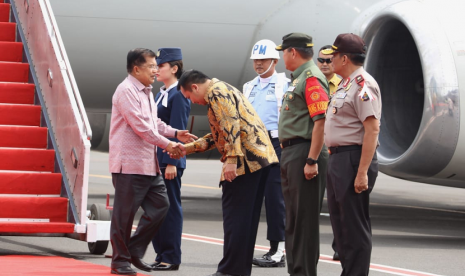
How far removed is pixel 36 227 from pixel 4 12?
11.1ft

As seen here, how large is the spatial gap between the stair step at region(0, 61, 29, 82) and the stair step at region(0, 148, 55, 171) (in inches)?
46.5

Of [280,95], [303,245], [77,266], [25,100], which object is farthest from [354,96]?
[25,100]

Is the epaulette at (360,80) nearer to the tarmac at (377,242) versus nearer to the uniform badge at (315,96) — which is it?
the uniform badge at (315,96)

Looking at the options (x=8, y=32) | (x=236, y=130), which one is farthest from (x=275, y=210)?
(x=8, y=32)

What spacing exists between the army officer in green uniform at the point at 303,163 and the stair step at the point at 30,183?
2.08 meters

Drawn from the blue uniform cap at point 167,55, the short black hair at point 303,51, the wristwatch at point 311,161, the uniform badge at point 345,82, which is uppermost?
the short black hair at point 303,51

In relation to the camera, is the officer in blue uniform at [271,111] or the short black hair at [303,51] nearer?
the short black hair at [303,51]

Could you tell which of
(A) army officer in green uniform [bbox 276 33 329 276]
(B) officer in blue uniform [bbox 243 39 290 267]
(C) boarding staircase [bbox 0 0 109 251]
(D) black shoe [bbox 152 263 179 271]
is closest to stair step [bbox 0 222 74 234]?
(C) boarding staircase [bbox 0 0 109 251]

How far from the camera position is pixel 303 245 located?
4754 millimetres

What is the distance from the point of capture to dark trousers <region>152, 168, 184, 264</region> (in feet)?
18.2

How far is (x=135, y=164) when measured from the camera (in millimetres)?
5055

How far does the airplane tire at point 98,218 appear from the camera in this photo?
607 centimetres

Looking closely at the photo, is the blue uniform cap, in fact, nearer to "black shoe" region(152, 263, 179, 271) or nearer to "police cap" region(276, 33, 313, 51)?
"police cap" region(276, 33, 313, 51)

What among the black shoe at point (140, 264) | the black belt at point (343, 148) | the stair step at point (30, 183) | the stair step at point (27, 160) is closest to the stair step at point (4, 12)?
the stair step at point (27, 160)
